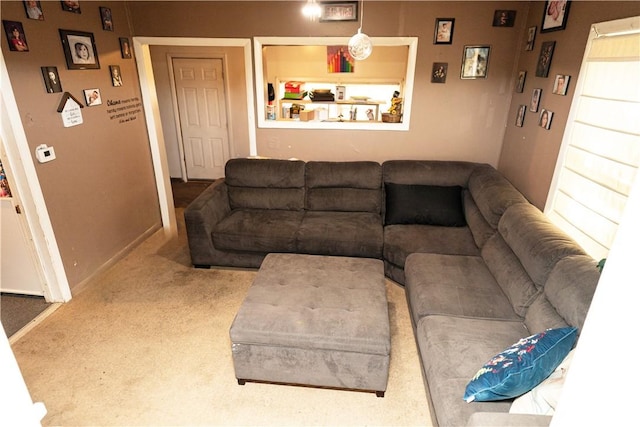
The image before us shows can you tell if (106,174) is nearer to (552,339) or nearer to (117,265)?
(117,265)

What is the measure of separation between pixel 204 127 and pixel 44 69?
2.89 metres

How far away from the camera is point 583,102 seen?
233 centimetres

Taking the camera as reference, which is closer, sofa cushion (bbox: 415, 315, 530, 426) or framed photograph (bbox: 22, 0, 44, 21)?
sofa cushion (bbox: 415, 315, 530, 426)

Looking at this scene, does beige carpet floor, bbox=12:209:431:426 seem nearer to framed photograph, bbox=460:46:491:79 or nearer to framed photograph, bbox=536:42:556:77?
framed photograph, bbox=536:42:556:77

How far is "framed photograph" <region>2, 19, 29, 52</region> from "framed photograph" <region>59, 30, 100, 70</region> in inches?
12.2

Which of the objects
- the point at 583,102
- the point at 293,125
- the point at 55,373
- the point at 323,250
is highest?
the point at 583,102

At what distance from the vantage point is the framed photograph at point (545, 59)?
2.75 meters

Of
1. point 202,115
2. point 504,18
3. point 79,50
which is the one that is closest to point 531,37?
point 504,18

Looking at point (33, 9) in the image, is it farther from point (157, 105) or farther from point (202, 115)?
point (202, 115)

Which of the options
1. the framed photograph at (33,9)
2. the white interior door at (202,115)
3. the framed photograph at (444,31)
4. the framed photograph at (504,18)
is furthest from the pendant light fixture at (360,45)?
the white interior door at (202,115)

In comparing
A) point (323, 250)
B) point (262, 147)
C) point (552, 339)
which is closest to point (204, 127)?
point (262, 147)

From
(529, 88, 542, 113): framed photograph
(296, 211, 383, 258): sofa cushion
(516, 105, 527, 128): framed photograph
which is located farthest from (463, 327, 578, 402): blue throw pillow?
(516, 105, 527, 128): framed photograph

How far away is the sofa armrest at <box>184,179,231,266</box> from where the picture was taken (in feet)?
10.1

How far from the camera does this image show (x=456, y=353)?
70.0 inches
